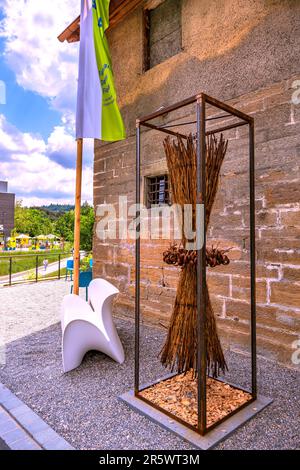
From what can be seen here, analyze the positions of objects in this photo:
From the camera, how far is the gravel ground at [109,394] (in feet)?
6.11

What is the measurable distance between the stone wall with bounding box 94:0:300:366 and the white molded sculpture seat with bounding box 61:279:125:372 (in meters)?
1.21

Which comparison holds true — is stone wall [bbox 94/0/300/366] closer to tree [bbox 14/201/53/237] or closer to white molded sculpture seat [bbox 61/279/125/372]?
white molded sculpture seat [bbox 61/279/125/372]

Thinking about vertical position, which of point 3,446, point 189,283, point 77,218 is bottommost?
point 3,446

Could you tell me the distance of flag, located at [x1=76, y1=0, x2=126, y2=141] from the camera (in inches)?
162

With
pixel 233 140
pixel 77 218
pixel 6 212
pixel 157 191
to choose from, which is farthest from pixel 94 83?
pixel 6 212

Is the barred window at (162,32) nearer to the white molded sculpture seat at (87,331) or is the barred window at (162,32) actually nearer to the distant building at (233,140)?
the distant building at (233,140)

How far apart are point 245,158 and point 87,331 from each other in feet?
8.01

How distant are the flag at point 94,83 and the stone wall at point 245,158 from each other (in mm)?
607

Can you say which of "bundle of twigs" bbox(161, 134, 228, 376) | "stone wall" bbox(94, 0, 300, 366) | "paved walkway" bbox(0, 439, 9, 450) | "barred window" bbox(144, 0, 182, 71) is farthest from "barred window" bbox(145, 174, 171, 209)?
"paved walkway" bbox(0, 439, 9, 450)

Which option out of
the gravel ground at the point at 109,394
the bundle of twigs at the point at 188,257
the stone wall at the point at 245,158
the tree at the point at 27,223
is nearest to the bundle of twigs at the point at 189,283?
the bundle of twigs at the point at 188,257

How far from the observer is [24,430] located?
1.98 meters

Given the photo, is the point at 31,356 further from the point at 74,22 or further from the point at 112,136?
the point at 74,22

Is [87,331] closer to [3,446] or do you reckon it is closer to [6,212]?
[3,446]
